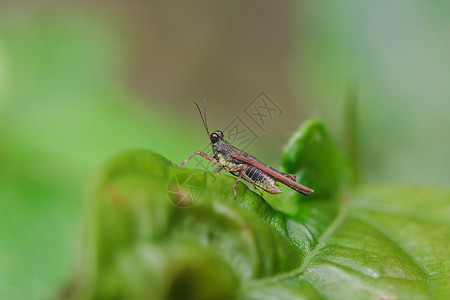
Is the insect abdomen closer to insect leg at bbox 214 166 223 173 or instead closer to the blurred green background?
insect leg at bbox 214 166 223 173

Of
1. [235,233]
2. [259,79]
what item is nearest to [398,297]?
[235,233]

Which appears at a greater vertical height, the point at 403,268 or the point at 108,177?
the point at 403,268

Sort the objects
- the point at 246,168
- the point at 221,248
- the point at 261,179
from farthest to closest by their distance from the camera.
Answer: the point at 246,168
the point at 261,179
the point at 221,248

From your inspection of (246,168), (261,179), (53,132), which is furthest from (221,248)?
(53,132)

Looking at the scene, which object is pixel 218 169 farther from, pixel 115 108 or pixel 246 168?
pixel 115 108

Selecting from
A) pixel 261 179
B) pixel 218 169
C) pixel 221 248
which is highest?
pixel 261 179

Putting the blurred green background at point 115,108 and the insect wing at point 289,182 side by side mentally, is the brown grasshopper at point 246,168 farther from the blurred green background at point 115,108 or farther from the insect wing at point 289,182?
the blurred green background at point 115,108

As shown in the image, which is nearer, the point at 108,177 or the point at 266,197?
the point at 108,177

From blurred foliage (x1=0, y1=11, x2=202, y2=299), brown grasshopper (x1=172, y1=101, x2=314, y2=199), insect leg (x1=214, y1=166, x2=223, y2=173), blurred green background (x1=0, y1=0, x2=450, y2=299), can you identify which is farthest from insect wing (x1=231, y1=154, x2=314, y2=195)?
blurred foliage (x1=0, y1=11, x2=202, y2=299)

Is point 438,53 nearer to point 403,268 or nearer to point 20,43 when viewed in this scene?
point 403,268
